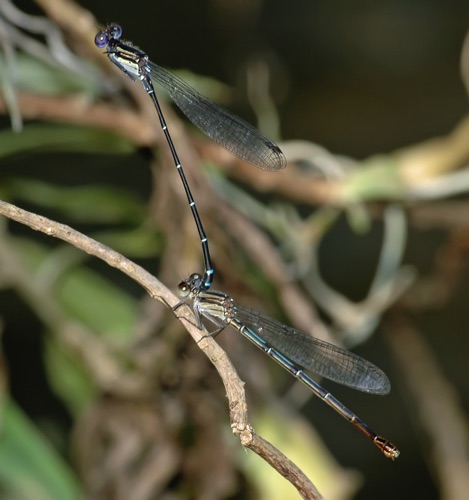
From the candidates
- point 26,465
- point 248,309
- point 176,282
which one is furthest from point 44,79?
point 26,465

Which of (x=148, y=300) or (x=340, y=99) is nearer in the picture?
(x=148, y=300)

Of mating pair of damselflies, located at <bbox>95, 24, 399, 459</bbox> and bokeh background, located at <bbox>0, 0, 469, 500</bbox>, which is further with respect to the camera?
bokeh background, located at <bbox>0, 0, 469, 500</bbox>

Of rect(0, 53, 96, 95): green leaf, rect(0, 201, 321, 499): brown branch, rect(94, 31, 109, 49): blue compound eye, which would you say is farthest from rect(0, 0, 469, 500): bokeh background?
rect(0, 201, 321, 499): brown branch

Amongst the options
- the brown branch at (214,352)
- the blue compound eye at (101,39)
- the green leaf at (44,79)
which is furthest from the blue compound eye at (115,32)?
the brown branch at (214,352)

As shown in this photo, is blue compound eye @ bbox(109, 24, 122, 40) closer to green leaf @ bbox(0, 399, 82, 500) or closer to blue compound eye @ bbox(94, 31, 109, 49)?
blue compound eye @ bbox(94, 31, 109, 49)

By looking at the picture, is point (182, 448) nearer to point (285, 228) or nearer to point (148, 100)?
point (285, 228)

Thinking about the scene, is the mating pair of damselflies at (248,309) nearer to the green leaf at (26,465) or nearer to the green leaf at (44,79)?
the green leaf at (44,79)

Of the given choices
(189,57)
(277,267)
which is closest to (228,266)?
(277,267)
